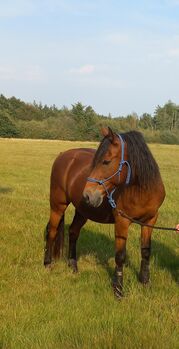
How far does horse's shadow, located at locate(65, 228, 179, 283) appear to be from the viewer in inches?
227

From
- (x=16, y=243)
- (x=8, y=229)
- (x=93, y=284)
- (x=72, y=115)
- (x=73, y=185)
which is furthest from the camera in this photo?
(x=72, y=115)

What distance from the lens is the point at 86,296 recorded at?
4578 mm

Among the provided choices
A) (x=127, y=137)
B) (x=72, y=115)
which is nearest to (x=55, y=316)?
(x=127, y=137)

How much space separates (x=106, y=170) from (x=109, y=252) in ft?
9.03

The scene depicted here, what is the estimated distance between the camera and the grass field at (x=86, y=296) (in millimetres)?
3436

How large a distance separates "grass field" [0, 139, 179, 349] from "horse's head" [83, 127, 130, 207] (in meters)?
1.14

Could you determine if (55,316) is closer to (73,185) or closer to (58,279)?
(58,279)

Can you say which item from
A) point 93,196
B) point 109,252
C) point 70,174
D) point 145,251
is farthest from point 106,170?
point 109,252

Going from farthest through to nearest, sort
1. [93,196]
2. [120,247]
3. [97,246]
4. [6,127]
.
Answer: [6,127] < [97,246] < [120,247] < [93,196]

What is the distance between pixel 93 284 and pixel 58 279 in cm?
51

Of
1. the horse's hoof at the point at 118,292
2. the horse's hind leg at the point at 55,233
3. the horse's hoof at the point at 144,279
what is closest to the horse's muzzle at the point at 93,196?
the horse's hoof at the point at 118,292

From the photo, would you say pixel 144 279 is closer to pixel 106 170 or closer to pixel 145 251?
pixel 145 251

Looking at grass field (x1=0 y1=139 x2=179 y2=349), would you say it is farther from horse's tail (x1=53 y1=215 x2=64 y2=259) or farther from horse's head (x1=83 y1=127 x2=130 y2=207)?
horse's head (x1=83 y1=127 x2=130 y2=207)

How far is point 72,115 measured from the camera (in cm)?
8200
